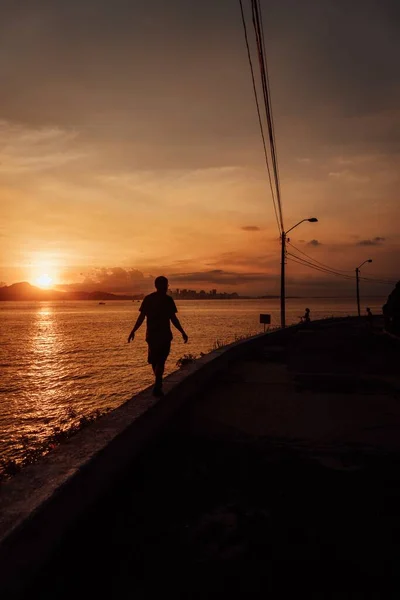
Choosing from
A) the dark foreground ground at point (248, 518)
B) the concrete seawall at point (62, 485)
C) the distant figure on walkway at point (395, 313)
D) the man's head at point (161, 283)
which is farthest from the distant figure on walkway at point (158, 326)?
Answer: the distant figure on walkway at point (395, 313)

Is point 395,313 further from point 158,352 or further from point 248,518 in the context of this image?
point 248,518

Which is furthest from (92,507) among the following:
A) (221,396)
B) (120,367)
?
(120,367)

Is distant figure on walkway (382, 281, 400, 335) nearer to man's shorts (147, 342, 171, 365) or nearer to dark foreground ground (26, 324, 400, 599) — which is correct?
dark foreground ground (26, 324, 400, 599)

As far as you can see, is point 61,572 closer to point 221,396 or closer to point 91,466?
point 91,466

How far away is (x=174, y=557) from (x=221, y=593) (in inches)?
20.1

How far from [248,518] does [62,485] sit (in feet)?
5.27

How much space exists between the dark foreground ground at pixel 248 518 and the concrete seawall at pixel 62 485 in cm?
14

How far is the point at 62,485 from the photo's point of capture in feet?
11.4

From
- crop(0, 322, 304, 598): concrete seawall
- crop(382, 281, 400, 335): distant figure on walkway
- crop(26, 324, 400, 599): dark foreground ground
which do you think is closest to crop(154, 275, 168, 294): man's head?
crop(0, 322, 304, 598): concrete seawall

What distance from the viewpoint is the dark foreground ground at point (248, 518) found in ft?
9.55

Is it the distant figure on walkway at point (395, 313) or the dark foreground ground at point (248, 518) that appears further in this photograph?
the distant figure on walkway at point (395, 313)

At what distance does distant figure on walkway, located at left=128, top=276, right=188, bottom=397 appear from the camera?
6945 millimetres

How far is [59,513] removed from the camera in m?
3.36

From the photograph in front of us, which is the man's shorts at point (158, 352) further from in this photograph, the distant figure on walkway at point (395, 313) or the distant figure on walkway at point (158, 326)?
the distant figure on walkway at point (395, 313)
